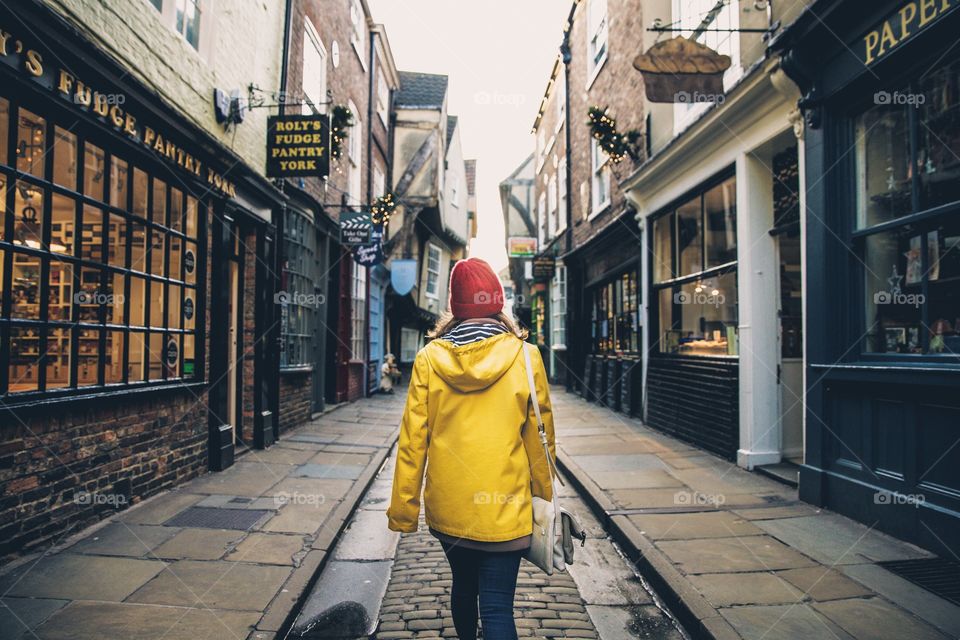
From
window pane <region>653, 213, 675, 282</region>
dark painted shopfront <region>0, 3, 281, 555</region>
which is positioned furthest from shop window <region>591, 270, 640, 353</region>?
dark painted shopfront <region>0, 3, 281, 555</region>

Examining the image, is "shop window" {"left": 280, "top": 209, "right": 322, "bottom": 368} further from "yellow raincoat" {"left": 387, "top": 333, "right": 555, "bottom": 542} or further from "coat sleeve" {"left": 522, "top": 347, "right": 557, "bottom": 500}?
"coat sleeve" {"left": 522, "top": 347, "right": 557, "bottom": 500}

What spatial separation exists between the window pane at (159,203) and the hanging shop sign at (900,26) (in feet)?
21.2

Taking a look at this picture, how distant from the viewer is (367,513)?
219 inches

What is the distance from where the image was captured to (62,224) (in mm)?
4430

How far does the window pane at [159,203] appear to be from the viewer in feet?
18.8

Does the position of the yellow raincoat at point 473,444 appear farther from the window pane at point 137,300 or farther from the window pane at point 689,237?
the window pane at point 689,237

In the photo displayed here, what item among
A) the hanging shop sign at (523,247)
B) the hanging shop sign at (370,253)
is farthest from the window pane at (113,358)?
the hanging shop sign at (523,247)

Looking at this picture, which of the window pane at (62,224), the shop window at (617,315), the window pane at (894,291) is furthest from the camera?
the shop window at (617,315)

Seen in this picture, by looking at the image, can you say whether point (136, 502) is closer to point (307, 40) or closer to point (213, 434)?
point (213, 434)

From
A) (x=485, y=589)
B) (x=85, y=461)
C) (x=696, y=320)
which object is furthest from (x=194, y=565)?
(x=696, y=320)

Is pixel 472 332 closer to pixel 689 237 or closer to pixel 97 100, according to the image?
pixel 97 100

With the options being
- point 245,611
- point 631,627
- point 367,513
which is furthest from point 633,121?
point 245,611

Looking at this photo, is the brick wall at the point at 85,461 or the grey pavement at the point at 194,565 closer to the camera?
the grey pavement at the point at 194,565

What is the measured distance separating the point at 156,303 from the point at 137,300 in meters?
0.34
